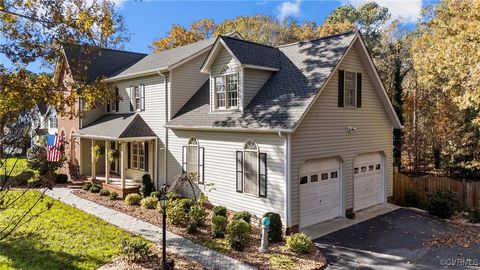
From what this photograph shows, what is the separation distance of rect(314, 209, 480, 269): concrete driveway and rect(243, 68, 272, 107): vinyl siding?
624cm

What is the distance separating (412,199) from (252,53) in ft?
35.4

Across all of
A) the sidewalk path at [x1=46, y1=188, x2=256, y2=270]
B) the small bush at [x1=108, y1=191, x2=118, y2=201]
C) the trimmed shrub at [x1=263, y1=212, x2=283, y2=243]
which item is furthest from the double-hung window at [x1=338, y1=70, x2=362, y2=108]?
the small bush at [x1=108, y1=191, x2=118, y2=201]

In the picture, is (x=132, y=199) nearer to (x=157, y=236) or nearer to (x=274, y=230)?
(x=157, y=236)

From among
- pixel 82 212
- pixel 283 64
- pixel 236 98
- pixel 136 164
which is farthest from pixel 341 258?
pixel 136 164

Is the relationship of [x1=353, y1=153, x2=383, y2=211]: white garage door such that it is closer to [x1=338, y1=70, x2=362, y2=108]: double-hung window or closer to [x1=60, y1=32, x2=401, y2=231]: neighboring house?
[x1=60, y1=32, x2=401, y2=231]: neighboring house

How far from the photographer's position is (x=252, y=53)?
1495cm

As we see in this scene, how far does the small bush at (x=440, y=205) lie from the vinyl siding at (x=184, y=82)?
41.3ft

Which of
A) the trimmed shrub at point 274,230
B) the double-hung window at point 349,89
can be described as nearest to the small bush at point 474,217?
the double-hung window at point 349,89

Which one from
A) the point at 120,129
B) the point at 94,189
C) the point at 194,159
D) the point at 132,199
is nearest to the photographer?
the point at 194,159

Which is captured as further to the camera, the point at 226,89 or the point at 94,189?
the point at 94,189

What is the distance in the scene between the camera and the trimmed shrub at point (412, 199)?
17031 millimetres

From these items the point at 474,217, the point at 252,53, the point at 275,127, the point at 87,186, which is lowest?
the point at 474,217

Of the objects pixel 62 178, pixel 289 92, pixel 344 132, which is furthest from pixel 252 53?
pixel 62 178

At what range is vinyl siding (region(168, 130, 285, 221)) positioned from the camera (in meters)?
12.2
